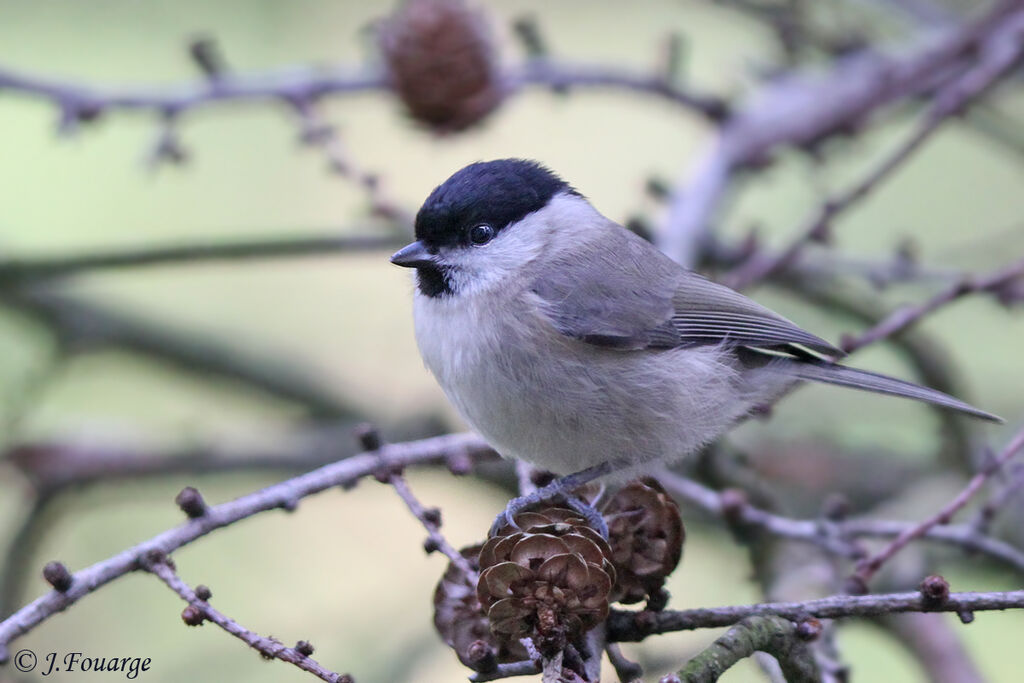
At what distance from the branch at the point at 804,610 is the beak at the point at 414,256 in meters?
0.80

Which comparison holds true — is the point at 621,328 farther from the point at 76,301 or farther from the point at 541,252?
the point at 76,301

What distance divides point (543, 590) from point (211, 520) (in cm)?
42

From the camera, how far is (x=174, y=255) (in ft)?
7.80

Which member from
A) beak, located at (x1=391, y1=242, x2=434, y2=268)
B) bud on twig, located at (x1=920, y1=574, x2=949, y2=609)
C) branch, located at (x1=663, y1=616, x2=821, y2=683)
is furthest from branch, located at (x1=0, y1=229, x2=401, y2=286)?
bud on twig, located at (x1=920, y1=574, x2=949, y2=609)

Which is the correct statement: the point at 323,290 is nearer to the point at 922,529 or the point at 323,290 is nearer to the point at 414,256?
the point at 414,256

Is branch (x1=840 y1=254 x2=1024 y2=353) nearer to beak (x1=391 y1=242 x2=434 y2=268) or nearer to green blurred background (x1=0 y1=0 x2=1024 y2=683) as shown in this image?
green blurred background (x1=0 y1=0 x2=1024 y2=683)

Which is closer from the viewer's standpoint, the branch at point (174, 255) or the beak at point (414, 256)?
the beak at point (414, 256)

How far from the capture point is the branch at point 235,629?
3.40 feet

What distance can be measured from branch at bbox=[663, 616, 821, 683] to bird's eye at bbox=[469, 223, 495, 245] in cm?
97

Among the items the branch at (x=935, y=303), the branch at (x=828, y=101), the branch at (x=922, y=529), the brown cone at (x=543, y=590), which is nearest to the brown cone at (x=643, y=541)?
the brown cone at (x=543, y=590)

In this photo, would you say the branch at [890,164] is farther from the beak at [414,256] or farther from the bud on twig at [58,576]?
the bud on twig at [58,576]

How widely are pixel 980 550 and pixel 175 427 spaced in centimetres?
178

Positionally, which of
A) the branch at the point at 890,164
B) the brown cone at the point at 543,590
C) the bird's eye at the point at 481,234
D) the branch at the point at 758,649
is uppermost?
the branch at the point at 890,164

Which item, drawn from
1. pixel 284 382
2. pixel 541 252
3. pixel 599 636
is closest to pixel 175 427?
pixel 284 382
